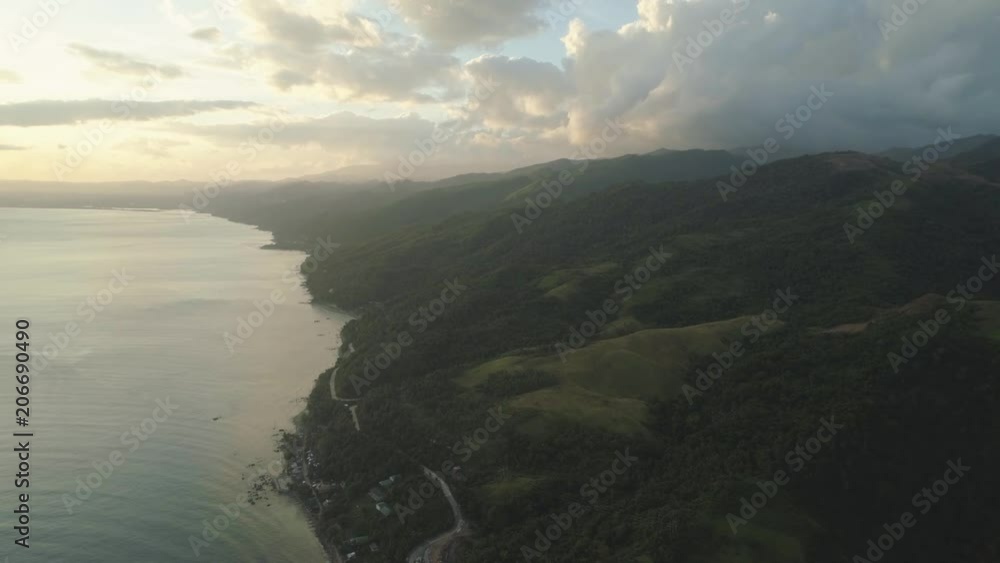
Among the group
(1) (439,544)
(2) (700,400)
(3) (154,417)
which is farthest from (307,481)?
(2) (700,400)

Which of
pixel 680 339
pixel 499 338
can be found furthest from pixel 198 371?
pixel 680 339

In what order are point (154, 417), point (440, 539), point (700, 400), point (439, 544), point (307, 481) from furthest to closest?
1. point (154, 417)
2. point (700, 400)
3. point (307, 481)
4. point (440, 539)
5. point (439, 544)

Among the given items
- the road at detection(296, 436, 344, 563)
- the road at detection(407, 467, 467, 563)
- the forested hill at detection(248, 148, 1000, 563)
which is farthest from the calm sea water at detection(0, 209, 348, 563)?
the road at detection(407, 467, 467, 563)

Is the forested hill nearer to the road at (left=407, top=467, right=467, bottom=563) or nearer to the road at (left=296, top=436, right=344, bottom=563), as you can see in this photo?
the road at (left=407, top=467, right=467, bottom=563)

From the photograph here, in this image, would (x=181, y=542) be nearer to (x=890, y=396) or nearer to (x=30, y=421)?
(x=30, y=421)

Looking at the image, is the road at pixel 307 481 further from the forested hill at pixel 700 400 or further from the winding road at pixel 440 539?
Result: the forested hill at pixel 700 400

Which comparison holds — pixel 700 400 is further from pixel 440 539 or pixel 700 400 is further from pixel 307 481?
pixel 307 481
